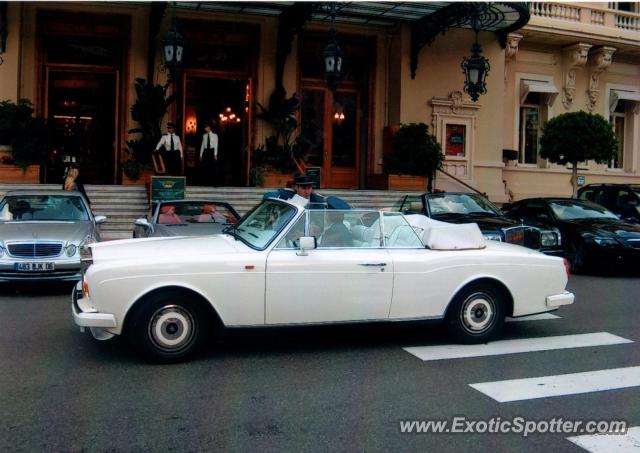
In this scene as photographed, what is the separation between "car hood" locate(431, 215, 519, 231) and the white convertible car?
4082mm

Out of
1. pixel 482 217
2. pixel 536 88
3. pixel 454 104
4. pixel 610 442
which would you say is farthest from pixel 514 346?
pixel 536 88

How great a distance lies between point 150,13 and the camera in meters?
19.0

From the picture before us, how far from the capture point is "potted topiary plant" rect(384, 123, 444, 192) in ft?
62.6

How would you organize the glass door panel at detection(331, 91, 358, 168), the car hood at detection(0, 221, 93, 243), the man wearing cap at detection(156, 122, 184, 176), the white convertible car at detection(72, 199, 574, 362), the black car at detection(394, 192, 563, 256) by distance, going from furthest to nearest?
the glass door panel at detection(331, 91, 358, 168) → the man wearing cap at detection(156, 122, 184, 176) → the black car at detection(394, 192, 563, 256) → the car hood at detection(0, 221, 93, 243) → the white convertible car at detection(72, 199, 574, 362)

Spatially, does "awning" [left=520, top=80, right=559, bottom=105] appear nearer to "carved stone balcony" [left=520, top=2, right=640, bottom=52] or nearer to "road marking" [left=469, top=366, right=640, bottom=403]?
"carved stone balcony" [left=520, top=2, right=640, bottom=52]

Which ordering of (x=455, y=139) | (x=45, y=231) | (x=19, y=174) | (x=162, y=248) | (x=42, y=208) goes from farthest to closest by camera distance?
(x=455, y=139) → (x=19, y=174) → (x=42, y=208) → (x=45, y=231) → (x=162, y=248)

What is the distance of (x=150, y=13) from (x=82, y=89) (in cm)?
318

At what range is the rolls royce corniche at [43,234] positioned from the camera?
9.05 meters

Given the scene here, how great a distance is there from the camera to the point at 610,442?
421cm

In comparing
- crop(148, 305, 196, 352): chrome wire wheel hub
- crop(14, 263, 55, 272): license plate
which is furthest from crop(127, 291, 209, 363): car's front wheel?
crop(14, 263, 55, 272): license plate

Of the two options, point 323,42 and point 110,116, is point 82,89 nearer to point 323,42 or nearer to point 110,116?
point 110,116

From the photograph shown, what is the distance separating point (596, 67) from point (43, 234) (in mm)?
21241

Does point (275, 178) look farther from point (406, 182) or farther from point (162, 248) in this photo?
point (162, 248)

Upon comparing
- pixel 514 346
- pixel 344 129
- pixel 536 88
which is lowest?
pixel 514 346
